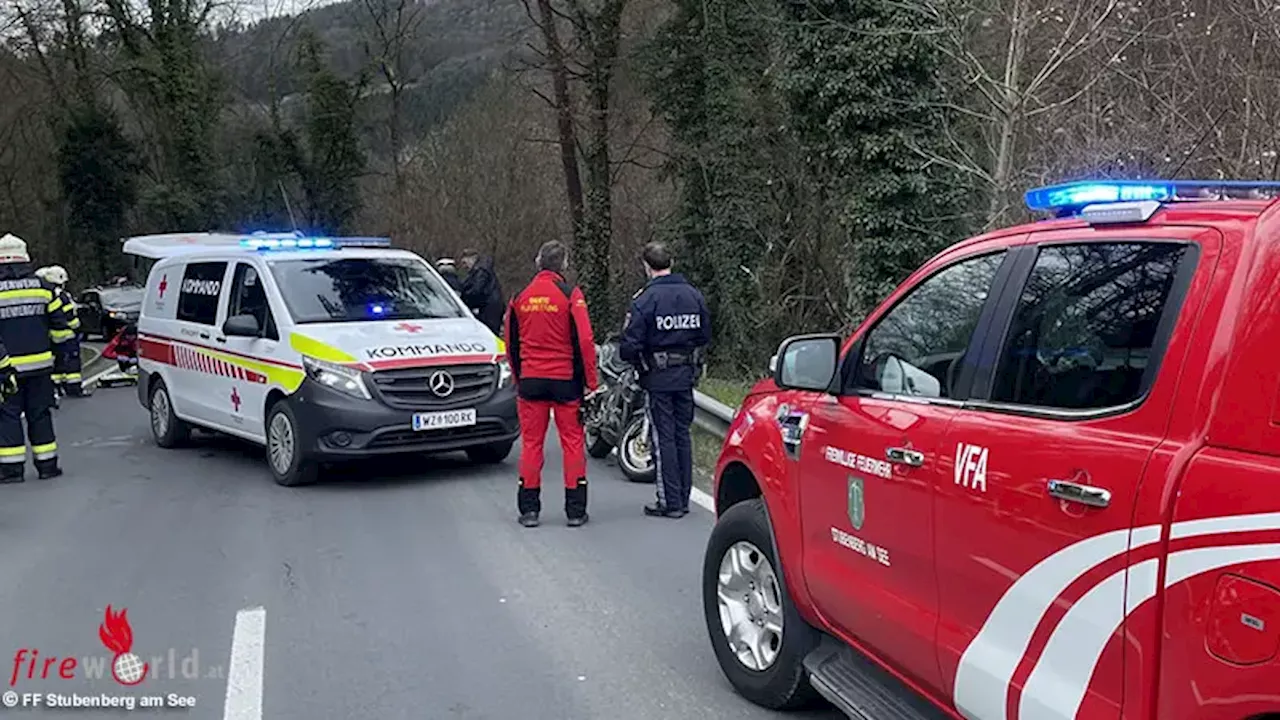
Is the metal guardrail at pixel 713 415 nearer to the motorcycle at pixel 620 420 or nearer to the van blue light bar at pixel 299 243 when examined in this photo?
the motorcycle at pixel 620 420

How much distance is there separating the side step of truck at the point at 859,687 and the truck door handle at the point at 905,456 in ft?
2.41

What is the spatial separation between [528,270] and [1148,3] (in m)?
23.3

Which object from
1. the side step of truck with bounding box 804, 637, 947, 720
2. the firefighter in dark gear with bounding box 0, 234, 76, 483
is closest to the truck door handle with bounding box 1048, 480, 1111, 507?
the side step of truck with bounding box 804, 637, 947, 720

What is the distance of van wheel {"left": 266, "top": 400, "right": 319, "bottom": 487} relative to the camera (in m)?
9.41

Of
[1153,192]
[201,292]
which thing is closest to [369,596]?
[1153,192]

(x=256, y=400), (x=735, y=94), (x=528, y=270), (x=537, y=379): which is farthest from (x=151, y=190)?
(x=537, y=379)

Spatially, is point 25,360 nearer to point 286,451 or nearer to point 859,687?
point 286,451

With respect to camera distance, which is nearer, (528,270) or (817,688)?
(817,688)

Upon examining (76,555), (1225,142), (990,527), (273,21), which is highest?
(273,21)

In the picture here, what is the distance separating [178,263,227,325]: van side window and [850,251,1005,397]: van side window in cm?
817

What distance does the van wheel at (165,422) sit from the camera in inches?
468

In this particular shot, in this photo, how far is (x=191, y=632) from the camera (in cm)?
584

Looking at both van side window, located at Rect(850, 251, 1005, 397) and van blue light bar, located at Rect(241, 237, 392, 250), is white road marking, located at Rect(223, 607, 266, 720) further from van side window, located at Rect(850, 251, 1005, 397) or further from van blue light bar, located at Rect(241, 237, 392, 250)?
van blue light bar, located at Rect(241, 237, 392, 250)

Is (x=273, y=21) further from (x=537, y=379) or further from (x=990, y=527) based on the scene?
(x=990, y=527)
